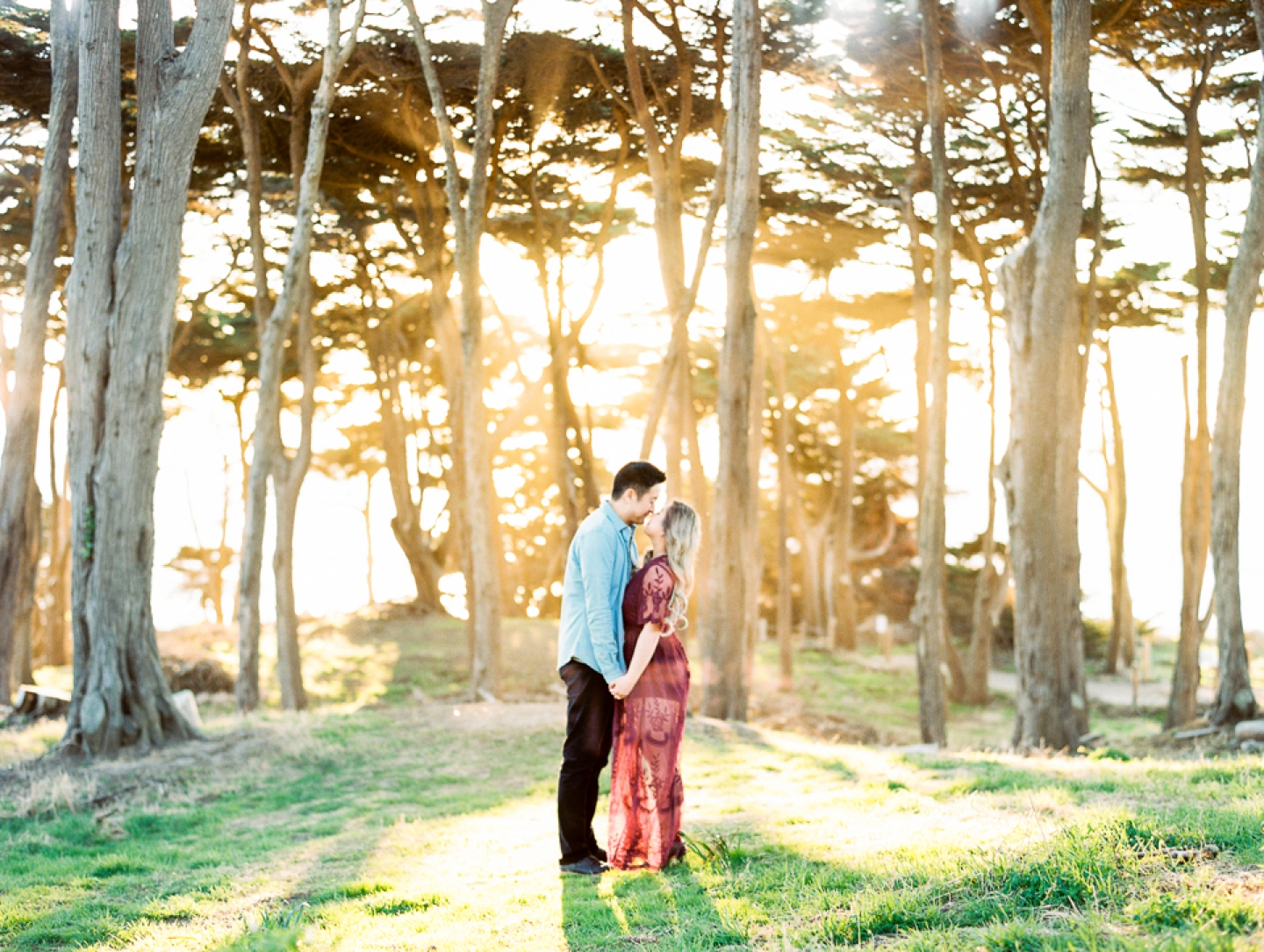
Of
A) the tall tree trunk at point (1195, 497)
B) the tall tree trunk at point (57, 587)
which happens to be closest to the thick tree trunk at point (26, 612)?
the tall tree trunk at point (57, 587)

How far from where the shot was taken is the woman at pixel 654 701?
15.8 feet

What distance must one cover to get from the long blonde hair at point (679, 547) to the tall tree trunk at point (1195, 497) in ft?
34.2

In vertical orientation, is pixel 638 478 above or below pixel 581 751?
above

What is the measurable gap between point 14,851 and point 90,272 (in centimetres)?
460

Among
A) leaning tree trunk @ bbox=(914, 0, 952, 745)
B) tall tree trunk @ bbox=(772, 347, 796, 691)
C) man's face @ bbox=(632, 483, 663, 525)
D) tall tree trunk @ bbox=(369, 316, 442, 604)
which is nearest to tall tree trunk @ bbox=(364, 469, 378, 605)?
tall tree trunk @ bbox=(369, 316, 442, 604)

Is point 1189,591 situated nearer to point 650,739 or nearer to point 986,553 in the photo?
point 986,553

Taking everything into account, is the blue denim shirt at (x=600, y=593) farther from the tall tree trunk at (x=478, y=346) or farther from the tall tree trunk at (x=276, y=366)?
the tall tree trunk at (x=276, y=366)

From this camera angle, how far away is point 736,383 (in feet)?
37.3

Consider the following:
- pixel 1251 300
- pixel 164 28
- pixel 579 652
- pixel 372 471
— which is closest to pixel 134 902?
pixel 579 652

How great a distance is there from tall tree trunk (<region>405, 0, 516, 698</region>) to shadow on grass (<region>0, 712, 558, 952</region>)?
207cm

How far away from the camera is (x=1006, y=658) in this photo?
27719 millimetres

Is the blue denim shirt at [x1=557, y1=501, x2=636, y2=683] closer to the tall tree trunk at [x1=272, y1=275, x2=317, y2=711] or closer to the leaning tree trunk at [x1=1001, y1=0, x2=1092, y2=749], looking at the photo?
the leaning tree trunk at [x1=1001, y1=0, x2=1092, y2=749]

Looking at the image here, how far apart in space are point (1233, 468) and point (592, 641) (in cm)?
872

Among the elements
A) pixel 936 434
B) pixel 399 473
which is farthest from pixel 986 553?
pixel 399 473
